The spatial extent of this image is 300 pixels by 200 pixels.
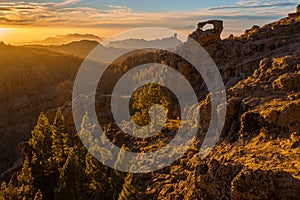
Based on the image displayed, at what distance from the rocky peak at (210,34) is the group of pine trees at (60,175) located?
25.3 m

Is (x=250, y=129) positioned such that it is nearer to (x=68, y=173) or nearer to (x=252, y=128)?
(x=252, y=128)

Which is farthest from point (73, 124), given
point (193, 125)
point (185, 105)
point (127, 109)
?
point (193, 125)

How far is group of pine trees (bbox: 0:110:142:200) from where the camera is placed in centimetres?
3784

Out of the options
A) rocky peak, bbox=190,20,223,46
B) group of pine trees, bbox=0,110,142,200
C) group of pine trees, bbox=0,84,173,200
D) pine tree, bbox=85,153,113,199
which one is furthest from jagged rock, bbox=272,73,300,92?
pine tree, bbox=85,153,113,199

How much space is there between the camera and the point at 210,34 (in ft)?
172

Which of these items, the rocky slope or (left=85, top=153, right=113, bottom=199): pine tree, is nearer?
the rocky slope

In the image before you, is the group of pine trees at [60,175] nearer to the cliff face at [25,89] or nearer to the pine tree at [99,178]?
the pine tree at [99,178]

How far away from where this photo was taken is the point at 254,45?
47.5 meters

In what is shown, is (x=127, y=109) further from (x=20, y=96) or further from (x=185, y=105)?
(x=20, y=96)

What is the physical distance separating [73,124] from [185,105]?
2834 cm

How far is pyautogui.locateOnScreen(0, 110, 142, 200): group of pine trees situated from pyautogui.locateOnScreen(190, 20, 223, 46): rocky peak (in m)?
25.3

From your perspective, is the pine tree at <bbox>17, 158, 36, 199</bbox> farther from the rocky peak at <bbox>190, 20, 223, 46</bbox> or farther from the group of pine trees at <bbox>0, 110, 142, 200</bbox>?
the rocky peak at <bbox>190, 20, 223, 46</bbox>

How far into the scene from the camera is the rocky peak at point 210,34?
52.2 meters

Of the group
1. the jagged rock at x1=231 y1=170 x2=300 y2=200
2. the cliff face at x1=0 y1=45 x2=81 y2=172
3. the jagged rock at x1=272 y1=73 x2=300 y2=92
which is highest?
the jagged rock at x1=272 y1=73 x2=300 y2=92
